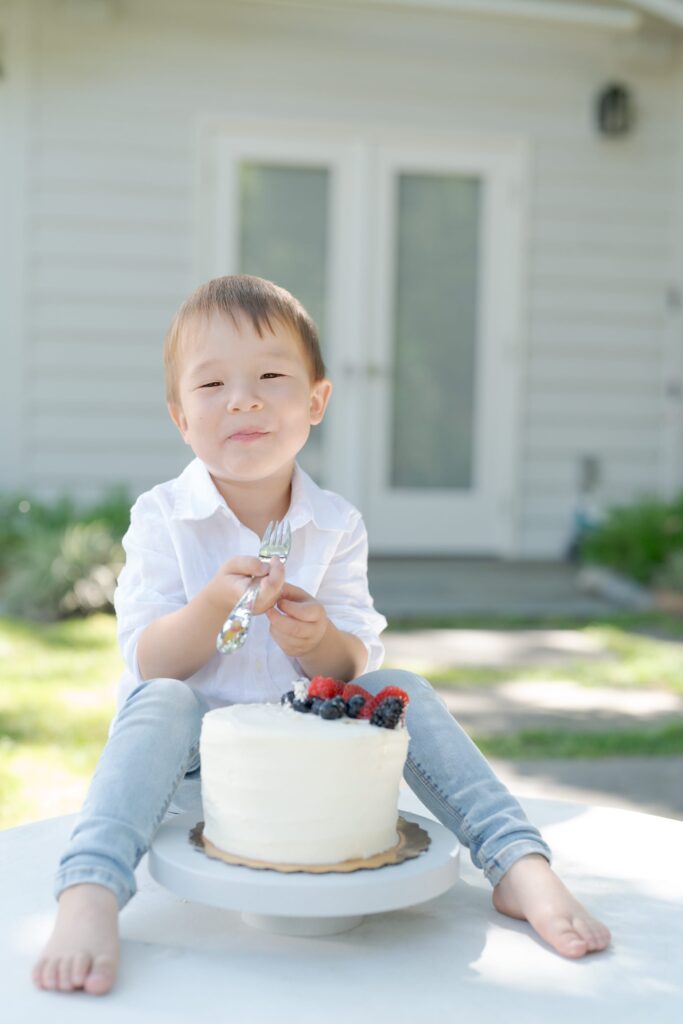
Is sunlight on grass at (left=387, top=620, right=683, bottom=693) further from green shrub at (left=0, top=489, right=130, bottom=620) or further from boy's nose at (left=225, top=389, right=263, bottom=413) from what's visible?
boy's nose at (left=225, top=389, right=263, bottom=413)

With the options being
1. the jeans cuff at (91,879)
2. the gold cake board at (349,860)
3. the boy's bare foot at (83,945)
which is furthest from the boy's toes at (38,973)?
the gold cake board at (349,860)

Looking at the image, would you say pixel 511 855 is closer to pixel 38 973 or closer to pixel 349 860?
pixel 349 860

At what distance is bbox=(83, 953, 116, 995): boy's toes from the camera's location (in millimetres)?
1292

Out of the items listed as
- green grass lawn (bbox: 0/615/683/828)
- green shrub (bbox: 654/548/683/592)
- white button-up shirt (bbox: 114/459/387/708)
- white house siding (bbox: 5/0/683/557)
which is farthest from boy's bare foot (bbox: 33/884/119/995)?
white house siding (bbox: 5/0/683/557)

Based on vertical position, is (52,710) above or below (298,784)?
below

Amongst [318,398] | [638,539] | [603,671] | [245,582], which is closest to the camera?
[245,582]

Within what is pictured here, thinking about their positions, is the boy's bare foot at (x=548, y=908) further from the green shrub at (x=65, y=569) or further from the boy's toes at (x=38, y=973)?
the green shrub at (x=65, y=569)

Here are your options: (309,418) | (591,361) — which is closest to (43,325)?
(591,361)

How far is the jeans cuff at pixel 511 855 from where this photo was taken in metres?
1.58

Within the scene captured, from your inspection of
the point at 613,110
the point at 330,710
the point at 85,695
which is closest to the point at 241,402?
the point at 330,710

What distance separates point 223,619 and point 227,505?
0.29 metres

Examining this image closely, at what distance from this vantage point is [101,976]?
130 centimetres

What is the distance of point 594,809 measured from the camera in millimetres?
1991

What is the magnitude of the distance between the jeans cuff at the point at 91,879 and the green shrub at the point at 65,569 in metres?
4.17
